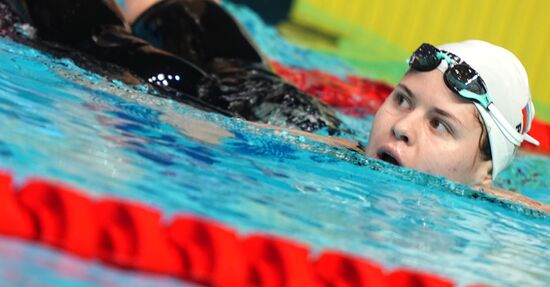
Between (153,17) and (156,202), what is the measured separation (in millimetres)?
1958

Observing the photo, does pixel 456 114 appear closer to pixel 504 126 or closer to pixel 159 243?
pixel 504 126

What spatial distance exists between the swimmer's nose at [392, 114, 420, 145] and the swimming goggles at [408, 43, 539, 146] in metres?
0.21

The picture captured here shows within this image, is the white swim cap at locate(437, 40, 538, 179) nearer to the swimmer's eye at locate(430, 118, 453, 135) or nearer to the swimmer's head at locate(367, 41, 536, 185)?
the swimmer's head at locate(367, 41, 536, 185)

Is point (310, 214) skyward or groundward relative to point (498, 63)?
groundward

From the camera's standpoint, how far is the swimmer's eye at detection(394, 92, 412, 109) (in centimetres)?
313

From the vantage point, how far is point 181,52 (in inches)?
151

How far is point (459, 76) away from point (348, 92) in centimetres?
197

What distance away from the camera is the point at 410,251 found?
7.25 ft

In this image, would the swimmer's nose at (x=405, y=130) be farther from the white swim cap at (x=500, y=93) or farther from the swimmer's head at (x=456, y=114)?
the white swim cap at (x=500, y=93)

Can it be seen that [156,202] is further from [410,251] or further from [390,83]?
[390,83]

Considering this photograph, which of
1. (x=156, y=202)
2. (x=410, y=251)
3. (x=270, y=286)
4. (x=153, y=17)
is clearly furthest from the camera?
(x=153, y=17)

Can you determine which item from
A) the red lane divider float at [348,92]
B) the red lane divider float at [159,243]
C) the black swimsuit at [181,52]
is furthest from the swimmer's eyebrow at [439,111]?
the red lane divider float at [348,92]

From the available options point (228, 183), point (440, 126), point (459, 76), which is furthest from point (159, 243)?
point (459, 76)

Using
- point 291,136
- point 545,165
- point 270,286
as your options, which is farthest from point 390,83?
point 270,286
